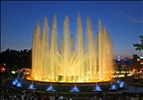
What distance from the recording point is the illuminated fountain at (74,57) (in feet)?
114

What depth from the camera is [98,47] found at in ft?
116

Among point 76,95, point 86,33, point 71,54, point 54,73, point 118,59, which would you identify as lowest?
point 76,95

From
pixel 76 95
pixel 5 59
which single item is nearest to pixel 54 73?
pixel 76 95

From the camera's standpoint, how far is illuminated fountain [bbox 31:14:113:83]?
114ft

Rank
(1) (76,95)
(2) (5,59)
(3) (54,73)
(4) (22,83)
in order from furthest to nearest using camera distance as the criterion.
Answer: (2) (5,59)
(3) (54,73)
(4) (22,83)
(1) (76,95)

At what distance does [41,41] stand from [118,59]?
422 ft

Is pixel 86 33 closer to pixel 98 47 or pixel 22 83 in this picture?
pixel 98 47

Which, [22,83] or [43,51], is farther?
[43,51]

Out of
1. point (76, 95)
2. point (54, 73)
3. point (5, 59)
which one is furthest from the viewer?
point (5, 59)

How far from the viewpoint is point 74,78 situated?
3244 centimetres

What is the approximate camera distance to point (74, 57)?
35.1 meters

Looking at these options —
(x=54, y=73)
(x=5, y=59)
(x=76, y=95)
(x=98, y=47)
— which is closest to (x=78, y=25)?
(x=98, y=47)

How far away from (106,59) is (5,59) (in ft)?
144

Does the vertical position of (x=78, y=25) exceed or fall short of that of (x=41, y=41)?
it exceeds it
